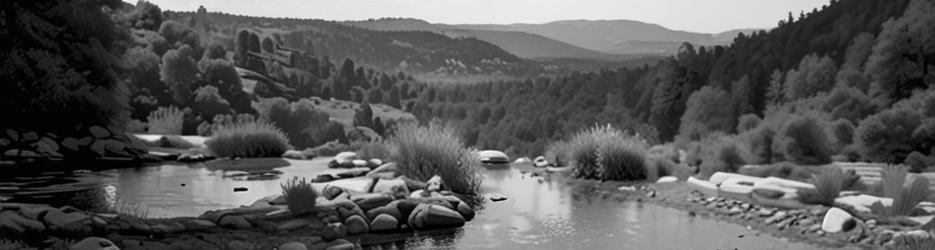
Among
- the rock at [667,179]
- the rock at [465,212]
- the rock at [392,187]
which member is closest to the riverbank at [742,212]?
the rock at [667,179]

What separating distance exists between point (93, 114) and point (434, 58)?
132 m

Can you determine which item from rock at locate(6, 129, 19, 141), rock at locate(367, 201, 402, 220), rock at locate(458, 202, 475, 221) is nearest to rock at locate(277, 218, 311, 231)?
rock at locate(367, 201, 402, 220)

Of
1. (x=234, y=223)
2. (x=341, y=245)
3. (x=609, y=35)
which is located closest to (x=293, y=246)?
(x=341, y=245)

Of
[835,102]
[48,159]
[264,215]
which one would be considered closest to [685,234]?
[264,215]

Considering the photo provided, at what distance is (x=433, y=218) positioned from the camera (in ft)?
28.9

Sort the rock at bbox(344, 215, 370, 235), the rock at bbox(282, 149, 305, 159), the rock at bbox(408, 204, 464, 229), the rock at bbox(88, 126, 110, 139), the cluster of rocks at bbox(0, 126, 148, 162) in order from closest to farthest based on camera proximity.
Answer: the rock at bbox(344, 215, 370, 235) < the rock at bbox(408, 204, 464, 229) < the cluster of rocks at bbox(0, 126, 148, 162) < the rock at bbox(88, 126, 110, 139) < the rock at bbox(282, 149, 305, 159)

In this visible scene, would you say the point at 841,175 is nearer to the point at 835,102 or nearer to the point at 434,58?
the point at 835,102

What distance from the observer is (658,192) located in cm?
1262

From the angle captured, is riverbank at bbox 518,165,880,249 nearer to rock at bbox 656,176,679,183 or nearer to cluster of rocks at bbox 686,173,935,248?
cluster of rocks at bbox 686,173,935,248

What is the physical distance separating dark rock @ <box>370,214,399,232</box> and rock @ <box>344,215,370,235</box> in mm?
120

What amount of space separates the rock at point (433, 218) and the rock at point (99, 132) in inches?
379

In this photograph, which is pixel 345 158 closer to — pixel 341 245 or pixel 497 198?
pixel 497 198

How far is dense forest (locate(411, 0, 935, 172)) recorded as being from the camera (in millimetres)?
16734

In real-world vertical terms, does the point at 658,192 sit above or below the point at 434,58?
below
